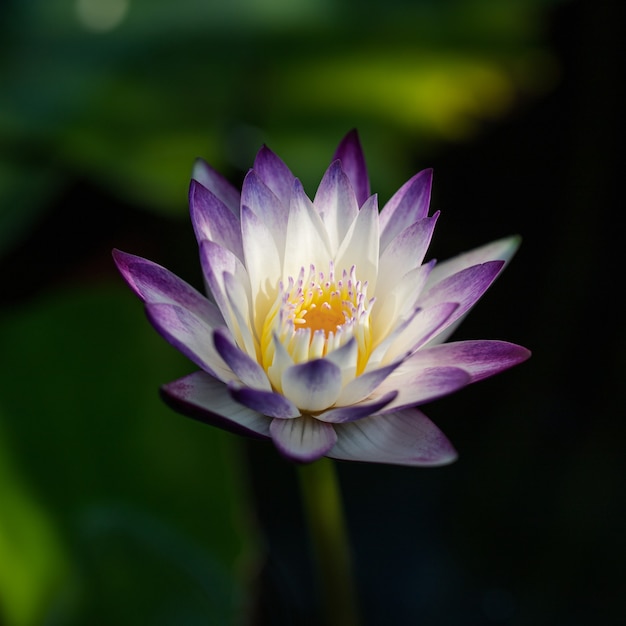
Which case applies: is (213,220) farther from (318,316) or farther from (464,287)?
(464,287)

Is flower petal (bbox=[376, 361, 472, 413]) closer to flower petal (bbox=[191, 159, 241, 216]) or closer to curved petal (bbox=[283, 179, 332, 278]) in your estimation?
curved petal (bbox=[283, 179, 332, 278])

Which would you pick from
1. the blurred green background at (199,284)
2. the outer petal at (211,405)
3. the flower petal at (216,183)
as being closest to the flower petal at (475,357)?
the outer petal at (211,405)

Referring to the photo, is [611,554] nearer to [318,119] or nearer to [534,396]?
[534,396]

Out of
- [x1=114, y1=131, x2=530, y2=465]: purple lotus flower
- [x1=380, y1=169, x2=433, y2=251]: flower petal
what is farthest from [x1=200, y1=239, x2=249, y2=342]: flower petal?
[x1=380, y1=169, x2=433, y2=251]: flower petal

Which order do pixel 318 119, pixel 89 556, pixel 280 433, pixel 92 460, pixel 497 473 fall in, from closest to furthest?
pixel 280 433 < pixel 89 556 < pixel 92 460 < pixel 497 473 < pixel 318 119

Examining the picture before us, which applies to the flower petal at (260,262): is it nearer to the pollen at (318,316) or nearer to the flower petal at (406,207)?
the pollen at (318,316)

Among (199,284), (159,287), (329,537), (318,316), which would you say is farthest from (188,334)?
(199,284)

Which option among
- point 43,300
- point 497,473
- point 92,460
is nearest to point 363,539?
point 497,473
